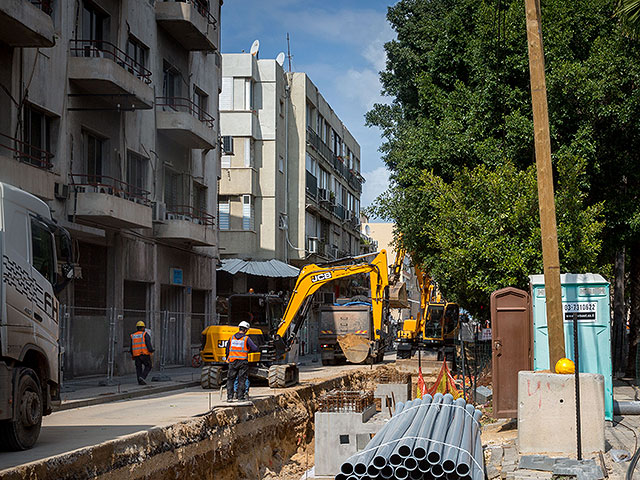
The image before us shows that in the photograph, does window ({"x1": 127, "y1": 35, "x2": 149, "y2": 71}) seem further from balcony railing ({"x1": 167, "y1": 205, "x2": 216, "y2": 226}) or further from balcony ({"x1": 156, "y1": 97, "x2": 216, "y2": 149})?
balcony railing ({"x1": 167, "y1": 205, "x2": 216, "y2": 226})

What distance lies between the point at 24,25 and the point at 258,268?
73.1ft

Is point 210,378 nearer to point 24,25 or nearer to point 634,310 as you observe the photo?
point 24,25

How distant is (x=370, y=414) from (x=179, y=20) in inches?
677

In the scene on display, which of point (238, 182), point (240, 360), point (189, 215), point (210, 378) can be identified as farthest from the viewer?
point (238, 182)

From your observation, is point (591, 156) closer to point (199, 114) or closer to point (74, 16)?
point (74, 16)

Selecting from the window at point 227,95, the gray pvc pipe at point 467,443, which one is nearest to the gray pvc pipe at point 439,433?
the gray pvc pipe at point 467,443

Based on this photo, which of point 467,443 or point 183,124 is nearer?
point 467,443

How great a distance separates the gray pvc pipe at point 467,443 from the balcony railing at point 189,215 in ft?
62.9

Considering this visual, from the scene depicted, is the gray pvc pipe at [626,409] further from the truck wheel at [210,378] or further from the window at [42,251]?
the truck wheel at [210,378]

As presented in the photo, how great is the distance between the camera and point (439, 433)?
328 inches

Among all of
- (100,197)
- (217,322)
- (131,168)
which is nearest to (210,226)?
(217,322)

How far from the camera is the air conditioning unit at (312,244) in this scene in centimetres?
4566

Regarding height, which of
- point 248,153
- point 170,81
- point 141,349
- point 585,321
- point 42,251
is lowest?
point 141,349

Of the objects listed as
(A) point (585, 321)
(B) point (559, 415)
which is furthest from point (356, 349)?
(B) point (559, 415)
